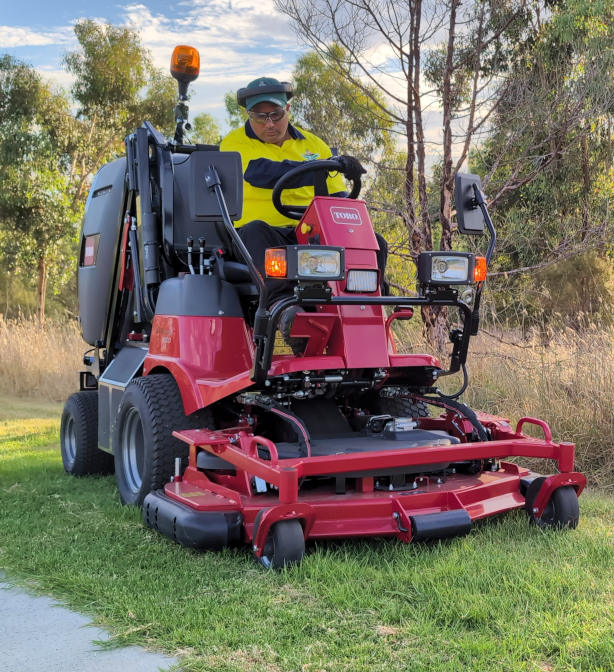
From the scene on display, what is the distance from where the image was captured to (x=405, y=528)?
3521 mm

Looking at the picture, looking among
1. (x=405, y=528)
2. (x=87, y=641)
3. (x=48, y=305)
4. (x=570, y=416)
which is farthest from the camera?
(x=48, y=305)

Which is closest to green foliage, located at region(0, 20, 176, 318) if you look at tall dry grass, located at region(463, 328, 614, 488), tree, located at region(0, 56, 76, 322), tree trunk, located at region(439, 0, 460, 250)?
tree, located at region(0, 56, 76, 322)

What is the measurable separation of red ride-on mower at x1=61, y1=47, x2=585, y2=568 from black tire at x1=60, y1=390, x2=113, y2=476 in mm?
649

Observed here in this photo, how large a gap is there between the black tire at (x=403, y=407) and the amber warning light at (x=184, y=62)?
2.31 m

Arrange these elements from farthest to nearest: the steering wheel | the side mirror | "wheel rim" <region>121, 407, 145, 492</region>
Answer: "wheel rim" <region>121, 407, 145, 492</region>
the steering wheel
the side mirror

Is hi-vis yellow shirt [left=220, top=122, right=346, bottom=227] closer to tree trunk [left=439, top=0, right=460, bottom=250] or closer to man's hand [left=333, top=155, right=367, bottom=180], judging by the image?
man's hand [left=333, top=155, right=367, bottom=180]

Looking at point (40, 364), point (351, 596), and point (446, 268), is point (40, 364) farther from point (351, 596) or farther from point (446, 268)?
point (351, 596)

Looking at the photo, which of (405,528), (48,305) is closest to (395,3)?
(405,528)

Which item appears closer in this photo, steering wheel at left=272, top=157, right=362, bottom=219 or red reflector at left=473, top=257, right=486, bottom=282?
red reflector at left=473, top=257, right=486, bottom=282

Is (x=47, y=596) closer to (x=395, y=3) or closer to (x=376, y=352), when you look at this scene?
(x=376, y=352)

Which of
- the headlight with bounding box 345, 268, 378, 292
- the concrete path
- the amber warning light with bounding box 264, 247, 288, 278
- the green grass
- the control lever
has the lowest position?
the concrete path

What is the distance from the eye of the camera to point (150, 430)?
14.0ft

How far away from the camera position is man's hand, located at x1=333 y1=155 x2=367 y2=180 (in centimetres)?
430

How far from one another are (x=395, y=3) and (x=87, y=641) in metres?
7.36
